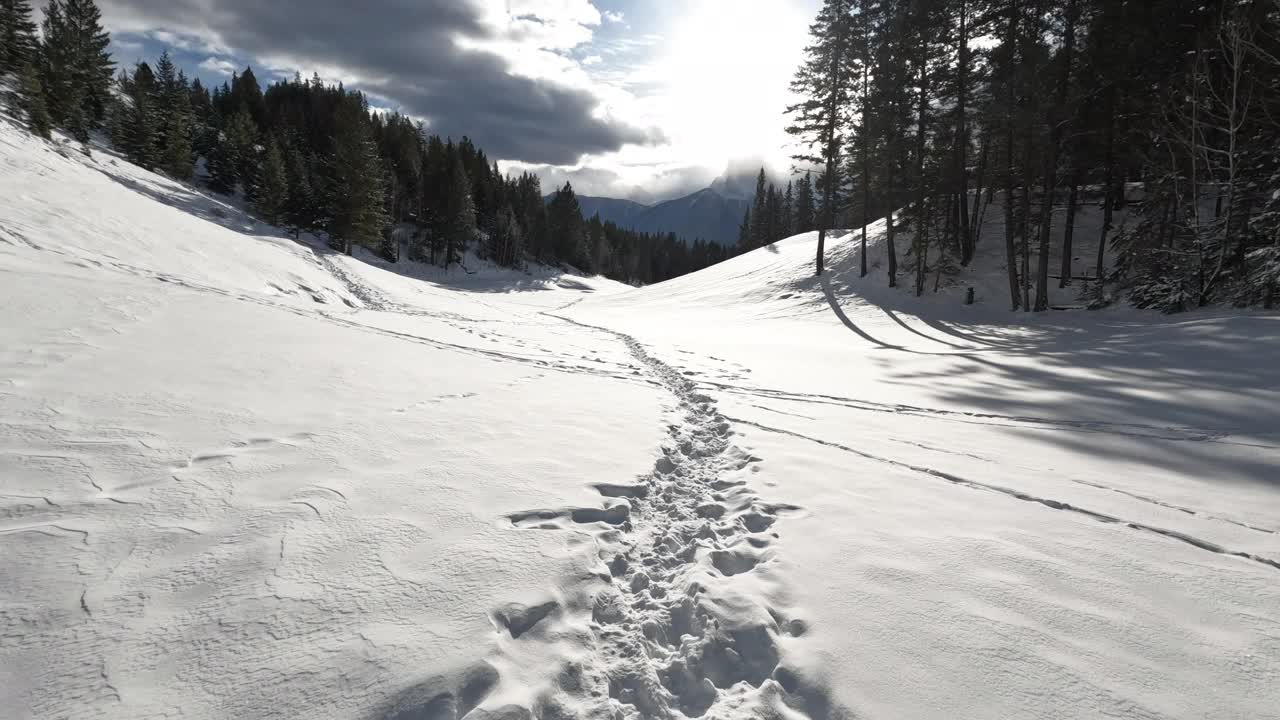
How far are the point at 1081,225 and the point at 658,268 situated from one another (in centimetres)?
7272

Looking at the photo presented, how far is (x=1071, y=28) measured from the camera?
1614cm

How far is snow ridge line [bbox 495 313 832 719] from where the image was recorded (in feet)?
7.30

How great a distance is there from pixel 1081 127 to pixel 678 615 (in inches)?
1087

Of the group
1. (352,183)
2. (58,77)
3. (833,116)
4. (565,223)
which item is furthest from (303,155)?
(833,116)

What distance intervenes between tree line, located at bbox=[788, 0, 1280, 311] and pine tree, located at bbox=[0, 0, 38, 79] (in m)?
50.6

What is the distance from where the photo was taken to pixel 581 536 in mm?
3395

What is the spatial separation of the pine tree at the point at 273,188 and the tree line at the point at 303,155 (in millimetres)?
110

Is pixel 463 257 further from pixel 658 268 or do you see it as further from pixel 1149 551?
pixel 1149 551

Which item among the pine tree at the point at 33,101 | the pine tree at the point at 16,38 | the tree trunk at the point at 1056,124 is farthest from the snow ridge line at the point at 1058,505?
the pine tree at the point at 16,38

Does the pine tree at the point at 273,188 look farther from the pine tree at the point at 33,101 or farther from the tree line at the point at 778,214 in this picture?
the tree line at the point at 778,214

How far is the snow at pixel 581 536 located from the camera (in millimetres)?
2117

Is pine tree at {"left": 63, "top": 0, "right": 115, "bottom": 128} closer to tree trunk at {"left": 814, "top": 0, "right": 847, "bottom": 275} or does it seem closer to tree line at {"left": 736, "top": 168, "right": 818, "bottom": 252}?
tree trunk at {"left": 814, "top": 0, "right": 847, "bottom": 275}

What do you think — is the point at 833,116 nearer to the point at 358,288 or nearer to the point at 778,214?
the point at 358,288

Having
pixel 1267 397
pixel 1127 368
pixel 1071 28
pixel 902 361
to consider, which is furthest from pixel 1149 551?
pixel 1071 28
